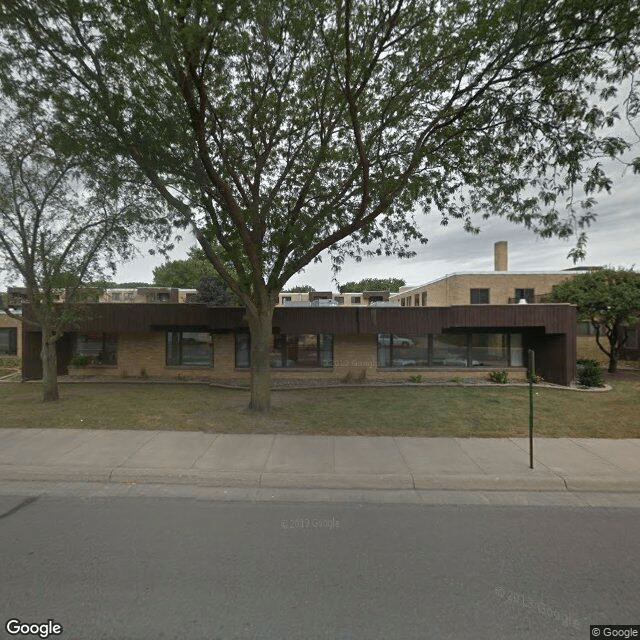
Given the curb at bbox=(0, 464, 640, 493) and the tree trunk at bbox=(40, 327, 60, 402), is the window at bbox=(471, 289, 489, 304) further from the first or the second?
the tree trunk at bbox=(40, 327, 60, 402)

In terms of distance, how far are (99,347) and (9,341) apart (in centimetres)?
882

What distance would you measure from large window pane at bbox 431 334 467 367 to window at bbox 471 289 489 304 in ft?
38.4

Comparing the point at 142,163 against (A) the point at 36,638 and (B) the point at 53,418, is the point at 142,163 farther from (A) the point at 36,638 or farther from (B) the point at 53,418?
(A) the point at 36,638

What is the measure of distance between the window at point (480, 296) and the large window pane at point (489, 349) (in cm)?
1108

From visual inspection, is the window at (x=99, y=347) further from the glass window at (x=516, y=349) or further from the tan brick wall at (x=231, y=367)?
the glass window at (x=516, y=349)

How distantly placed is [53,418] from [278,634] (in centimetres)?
790

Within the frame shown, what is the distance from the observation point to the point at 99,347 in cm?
1551

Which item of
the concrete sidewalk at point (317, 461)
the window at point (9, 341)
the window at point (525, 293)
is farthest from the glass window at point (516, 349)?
the window at point (9, 341)

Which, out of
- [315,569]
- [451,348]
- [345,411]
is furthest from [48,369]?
→ [451,348]

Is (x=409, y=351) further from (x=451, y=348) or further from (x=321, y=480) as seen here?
(x=321, y=480)

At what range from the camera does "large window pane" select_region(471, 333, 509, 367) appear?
606 inches

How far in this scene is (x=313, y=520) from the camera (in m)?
4.20

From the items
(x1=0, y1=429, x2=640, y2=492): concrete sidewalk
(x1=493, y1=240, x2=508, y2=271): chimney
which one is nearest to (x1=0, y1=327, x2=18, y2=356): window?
(x1=0, y1=429, x2=640, y2=492): concrete sidewalk

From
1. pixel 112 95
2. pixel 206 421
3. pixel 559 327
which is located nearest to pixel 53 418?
pixel 206 421
